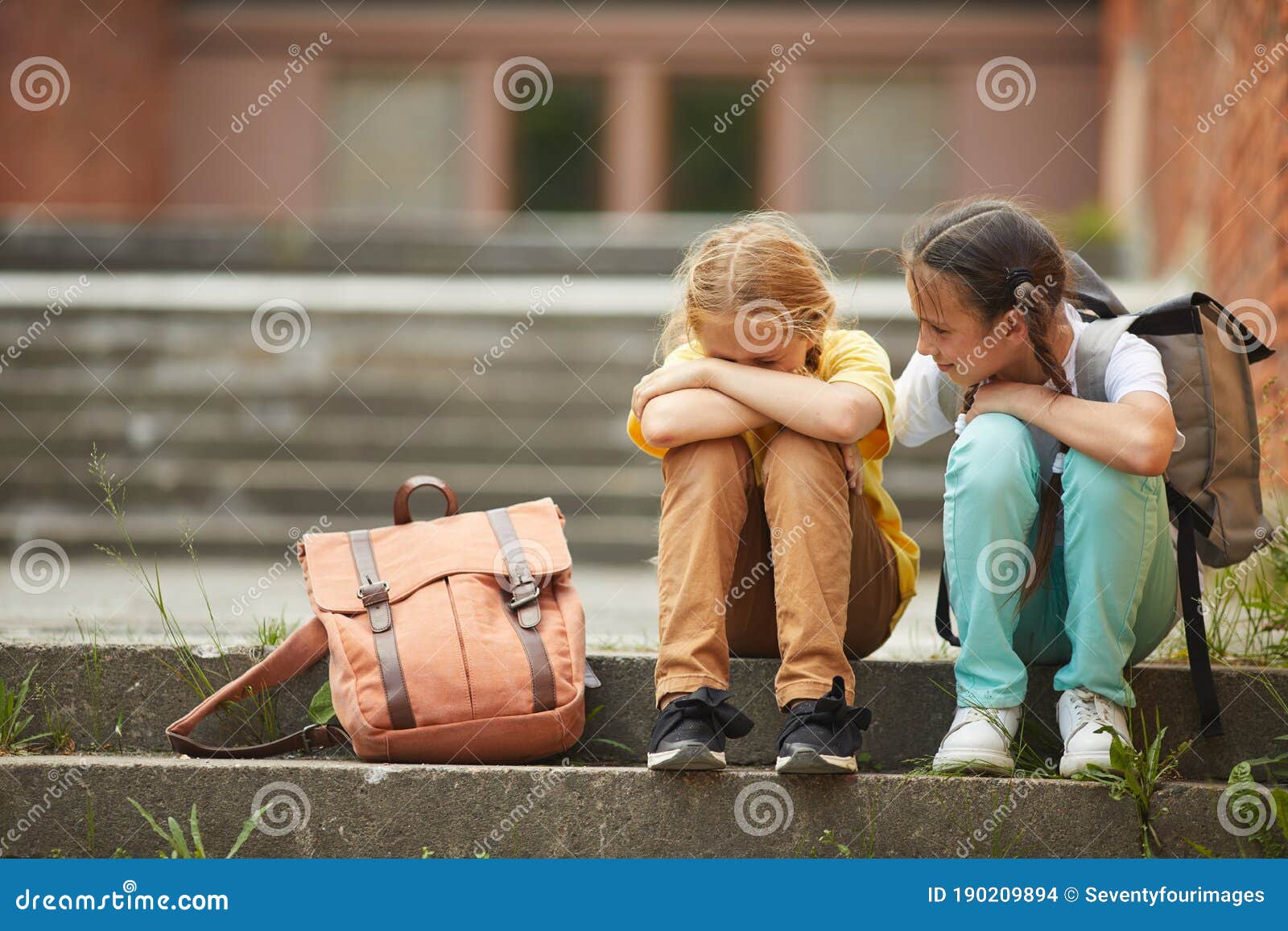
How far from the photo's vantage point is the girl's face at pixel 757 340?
1.87 m

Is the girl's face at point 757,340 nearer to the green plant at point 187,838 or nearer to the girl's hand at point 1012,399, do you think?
the girl's hand at point 1012,399

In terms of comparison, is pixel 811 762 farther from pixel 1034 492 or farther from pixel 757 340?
pixel 757 340

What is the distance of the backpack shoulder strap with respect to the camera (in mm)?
1799

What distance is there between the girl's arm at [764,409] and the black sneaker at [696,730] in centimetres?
37

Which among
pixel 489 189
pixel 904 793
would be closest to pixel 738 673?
pixel 904 793

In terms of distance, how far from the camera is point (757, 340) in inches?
74.0

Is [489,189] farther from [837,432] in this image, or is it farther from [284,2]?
[837,432]

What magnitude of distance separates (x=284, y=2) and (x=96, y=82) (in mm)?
1432

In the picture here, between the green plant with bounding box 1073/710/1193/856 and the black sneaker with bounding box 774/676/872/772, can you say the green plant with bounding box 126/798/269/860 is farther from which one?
the green plant with bounding box 1073/710/1193/856

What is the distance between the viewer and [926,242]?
1.78m

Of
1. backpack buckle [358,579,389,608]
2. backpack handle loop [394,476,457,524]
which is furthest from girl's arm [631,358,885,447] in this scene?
backpack buckle [358,579,389,608]

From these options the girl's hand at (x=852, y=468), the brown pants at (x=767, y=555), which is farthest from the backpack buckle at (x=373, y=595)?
the girl's hand at (x=852, y=468)

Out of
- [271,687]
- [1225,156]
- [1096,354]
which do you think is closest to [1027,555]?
[1096,354]

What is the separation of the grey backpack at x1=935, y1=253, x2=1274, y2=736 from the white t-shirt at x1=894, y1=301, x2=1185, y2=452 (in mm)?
17
